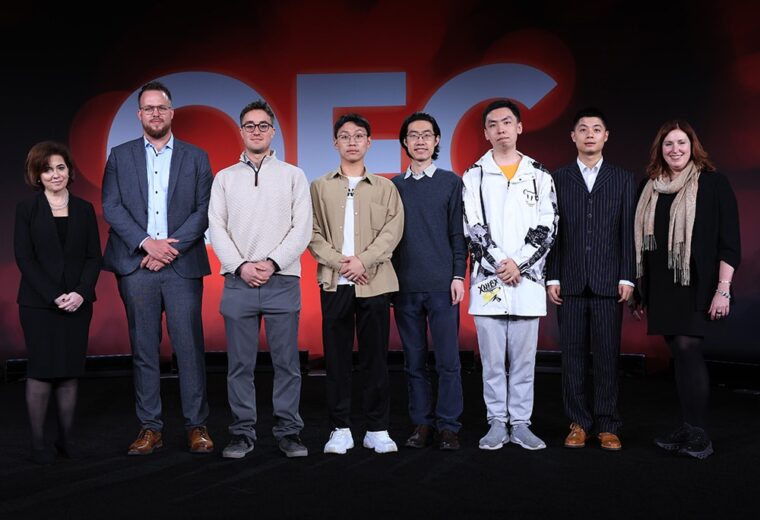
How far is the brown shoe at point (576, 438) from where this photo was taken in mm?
3584

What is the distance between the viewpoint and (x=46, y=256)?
3.49 metres

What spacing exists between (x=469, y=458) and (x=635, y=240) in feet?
4.19

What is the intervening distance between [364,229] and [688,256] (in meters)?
1.47

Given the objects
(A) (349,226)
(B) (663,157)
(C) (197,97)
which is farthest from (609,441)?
(C) (197,97)

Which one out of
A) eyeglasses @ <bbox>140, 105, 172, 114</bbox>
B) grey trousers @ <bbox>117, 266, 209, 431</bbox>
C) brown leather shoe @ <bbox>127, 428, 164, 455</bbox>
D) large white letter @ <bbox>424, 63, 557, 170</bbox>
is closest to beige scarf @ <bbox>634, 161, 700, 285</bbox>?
grey trousers @ <bbox>117, 266, 209, 431</bbox>

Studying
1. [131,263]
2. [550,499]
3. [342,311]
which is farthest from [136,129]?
[550,499]

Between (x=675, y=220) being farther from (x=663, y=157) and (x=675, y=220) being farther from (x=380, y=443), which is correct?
(x=380, y=443)

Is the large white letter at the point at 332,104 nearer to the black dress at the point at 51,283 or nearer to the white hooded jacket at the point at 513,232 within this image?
the white hooded jacket at the point at 513,232

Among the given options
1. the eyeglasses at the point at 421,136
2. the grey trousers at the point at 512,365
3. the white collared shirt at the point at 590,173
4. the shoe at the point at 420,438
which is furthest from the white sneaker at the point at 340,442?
the white collared shirt at the point at 590,173

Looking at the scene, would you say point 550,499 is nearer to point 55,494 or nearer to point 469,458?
point 469,458

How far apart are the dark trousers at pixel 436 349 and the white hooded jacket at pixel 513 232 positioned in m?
0.16

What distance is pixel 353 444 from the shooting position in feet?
11.9

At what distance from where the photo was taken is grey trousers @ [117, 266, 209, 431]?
11.7 feet

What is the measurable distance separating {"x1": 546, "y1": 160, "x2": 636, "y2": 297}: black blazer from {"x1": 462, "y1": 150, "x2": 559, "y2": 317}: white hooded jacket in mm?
123
